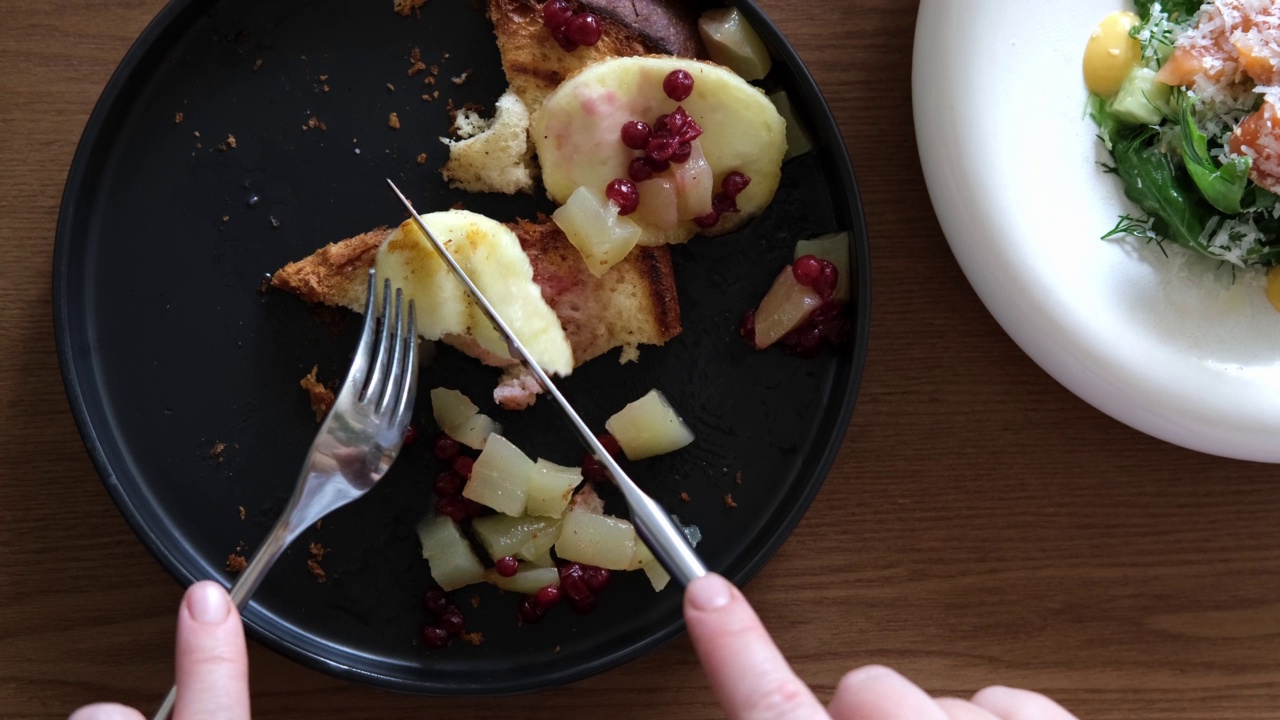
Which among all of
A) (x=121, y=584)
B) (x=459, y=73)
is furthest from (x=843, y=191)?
(x=121, y=584)

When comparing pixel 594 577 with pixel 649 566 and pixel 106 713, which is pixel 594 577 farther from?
pixel 106 713

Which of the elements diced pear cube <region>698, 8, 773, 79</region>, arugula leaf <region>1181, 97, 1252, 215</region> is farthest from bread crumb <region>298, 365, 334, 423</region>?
arugula leaf <region>1181, 97, 1252, 215</region>

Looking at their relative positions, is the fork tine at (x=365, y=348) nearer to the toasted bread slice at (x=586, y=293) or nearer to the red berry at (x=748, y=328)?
the toasted bread slice at (x=586, y=293)

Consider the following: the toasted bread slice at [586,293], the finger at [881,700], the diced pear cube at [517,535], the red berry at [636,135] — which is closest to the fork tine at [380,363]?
the toasted bread slice at [586,293]

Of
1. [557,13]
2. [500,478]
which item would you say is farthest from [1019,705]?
[557,13]

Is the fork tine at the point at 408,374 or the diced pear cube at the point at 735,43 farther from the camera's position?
the diced pear cube at the point at 735,43

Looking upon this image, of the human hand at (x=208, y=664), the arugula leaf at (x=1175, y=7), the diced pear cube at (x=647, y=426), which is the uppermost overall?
the arugula leaf at (x=1175, y=7)
